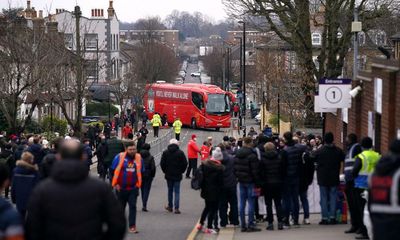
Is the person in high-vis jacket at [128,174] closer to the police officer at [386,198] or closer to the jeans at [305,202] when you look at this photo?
the jeans at [305,202]

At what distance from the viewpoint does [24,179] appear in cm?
1598

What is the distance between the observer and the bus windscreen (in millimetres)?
65938

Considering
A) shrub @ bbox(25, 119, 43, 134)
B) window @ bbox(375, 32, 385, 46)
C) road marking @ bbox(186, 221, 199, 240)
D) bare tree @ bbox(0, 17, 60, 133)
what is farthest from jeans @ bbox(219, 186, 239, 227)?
window @ bbox(375, 32, 385, 46)

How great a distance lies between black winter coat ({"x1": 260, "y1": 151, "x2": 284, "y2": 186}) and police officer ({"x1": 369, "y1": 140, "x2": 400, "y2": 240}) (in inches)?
306

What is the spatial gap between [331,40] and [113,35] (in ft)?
220

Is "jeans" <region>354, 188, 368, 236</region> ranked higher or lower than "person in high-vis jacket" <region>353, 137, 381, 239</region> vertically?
lower

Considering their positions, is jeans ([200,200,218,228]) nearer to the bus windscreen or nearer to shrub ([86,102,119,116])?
the bus windscreen

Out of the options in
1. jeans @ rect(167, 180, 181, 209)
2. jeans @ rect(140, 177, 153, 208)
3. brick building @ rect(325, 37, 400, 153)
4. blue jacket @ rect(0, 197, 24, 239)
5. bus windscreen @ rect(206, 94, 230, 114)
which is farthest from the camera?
bus windscreen @ rect(206, 94, 230, 114)

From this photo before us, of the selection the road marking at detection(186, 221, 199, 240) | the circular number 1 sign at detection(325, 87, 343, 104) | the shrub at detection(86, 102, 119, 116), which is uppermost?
the circular number 1 sign at detection(325, 87, 343, 104)

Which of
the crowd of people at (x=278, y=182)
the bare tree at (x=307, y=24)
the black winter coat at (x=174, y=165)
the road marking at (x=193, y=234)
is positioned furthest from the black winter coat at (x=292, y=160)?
the bare tree at (x=307, y=24)

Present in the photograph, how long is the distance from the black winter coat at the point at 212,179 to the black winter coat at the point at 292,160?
114 cm

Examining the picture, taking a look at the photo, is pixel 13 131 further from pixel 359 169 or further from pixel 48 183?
pixel 48 183

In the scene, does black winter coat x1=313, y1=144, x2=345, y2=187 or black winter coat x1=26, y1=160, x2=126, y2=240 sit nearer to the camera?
black winter coat x1=26, y1=160, x2=126, y2=240

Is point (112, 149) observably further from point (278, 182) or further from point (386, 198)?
point (386, 198)
